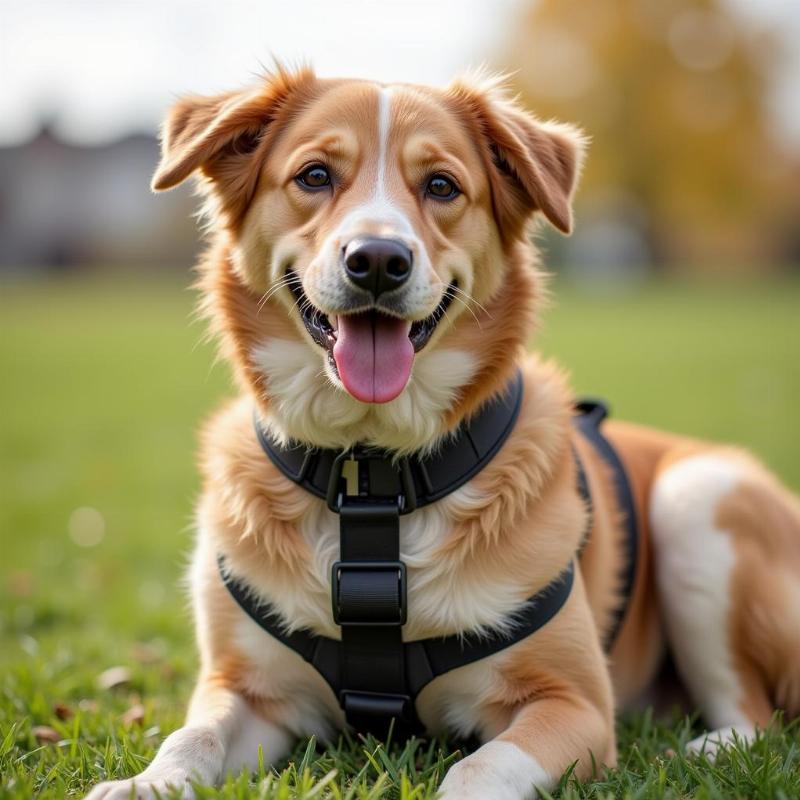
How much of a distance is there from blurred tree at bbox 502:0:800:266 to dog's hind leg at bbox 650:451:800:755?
37548 millimetres

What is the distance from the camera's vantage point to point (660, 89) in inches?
1593

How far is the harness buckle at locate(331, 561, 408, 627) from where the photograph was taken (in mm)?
2908

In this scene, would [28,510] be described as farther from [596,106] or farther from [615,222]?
[615,222]

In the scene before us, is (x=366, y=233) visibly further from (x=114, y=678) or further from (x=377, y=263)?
A: (x=114, y=678)

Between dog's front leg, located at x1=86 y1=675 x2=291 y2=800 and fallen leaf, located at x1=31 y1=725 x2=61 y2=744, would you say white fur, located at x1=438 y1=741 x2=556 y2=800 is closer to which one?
dog's front leg, located at x1=86 y1=675 x2=291 y2=800

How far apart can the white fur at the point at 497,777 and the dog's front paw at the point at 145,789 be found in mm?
665

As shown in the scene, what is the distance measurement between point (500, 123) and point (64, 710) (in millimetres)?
2656

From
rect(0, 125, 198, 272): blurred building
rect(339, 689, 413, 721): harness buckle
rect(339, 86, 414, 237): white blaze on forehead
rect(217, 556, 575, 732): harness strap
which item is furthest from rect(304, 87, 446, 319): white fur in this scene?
rect(0, 125, 198, 272): blurred building

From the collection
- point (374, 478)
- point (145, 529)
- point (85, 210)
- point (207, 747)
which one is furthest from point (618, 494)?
point (85, 210)

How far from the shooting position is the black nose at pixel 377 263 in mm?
2850

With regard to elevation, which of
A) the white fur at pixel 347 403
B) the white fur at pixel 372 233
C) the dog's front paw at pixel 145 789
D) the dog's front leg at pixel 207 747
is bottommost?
the dog's front leg at pixel 207 747

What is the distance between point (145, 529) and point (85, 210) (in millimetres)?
59201

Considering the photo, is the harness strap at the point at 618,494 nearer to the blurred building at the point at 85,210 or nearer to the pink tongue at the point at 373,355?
the pink tongue at the point at 373,355

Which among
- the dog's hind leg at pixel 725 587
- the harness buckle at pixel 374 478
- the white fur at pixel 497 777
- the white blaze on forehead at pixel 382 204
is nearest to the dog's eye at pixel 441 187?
the white blaze on forehead at pixel 382 204
